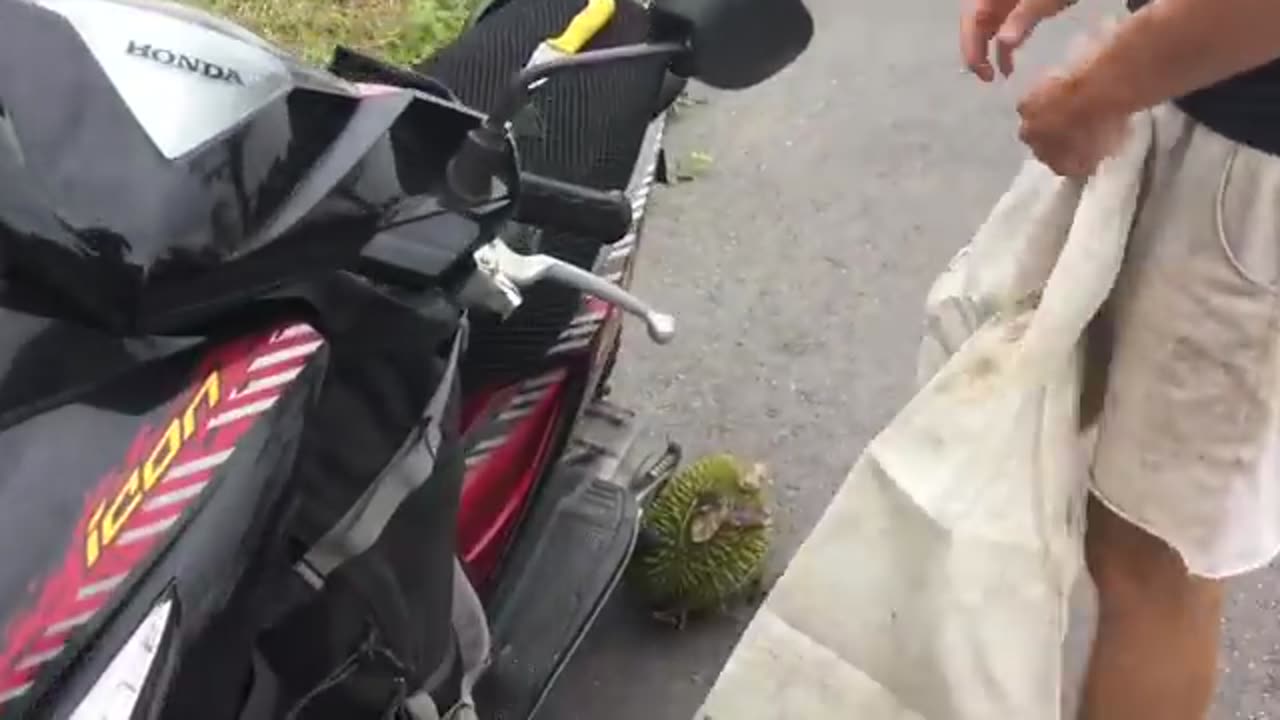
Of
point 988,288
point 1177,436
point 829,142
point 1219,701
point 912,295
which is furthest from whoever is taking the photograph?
point 829,142

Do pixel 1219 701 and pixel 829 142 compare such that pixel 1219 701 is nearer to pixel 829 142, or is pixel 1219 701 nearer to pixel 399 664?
pixel 399 664

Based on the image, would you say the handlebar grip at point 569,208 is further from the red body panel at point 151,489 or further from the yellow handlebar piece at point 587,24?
the yellow handlebar piece at point 587,24

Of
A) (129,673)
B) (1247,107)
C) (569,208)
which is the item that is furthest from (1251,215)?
(129,673)

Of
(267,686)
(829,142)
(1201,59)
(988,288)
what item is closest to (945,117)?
(829,142)

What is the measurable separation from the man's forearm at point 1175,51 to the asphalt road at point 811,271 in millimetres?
1042

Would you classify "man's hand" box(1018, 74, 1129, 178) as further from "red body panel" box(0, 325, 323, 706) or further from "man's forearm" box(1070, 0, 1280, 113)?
"red body panel" box(0, 325, 323, 706)

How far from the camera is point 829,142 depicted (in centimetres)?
324

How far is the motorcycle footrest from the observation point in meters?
1.80

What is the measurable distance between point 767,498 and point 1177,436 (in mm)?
791

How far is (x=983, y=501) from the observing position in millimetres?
1600

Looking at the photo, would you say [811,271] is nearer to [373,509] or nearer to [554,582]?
[554,582]

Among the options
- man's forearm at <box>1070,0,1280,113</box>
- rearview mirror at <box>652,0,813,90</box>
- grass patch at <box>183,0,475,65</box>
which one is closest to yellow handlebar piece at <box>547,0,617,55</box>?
rearview mirror at <box>652,0,813,90</box>

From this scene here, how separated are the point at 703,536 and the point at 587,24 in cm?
62

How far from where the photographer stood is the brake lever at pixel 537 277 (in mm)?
1305
